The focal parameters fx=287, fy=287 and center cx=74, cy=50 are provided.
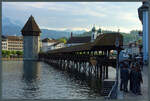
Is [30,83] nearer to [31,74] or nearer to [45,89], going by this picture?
[45,89]

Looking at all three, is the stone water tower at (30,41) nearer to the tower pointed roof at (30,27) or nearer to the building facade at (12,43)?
the tower pointed roof at (30,27)

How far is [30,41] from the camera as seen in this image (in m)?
73.5

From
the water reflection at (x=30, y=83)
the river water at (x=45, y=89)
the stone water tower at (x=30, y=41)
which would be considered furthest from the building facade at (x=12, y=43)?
the river water at (x=45, y=89)

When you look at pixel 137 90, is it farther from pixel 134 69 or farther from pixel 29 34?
pixel 29 34

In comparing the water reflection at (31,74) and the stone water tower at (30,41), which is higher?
the stone water tower at (30,41)

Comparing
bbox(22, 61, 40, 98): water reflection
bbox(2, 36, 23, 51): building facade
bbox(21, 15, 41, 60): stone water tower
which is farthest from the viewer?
bbox(2, 36, 23, 51): building facade

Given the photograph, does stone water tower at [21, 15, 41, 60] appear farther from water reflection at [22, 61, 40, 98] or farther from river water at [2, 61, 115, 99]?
river water at [2, 61, 115, 99]

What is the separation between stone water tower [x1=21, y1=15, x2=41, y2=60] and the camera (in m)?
73.4

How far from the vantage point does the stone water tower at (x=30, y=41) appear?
241 ft

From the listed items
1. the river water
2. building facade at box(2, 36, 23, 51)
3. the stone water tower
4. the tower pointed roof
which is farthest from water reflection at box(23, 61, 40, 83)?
building facade at box(2, 36, 23, 51)

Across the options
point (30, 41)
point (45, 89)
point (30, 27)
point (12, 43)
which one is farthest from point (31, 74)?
point (12, 43)

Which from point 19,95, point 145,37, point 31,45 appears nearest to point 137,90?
point 19,95

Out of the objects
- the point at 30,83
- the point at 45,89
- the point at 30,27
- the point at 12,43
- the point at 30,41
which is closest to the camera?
the point at 45,89

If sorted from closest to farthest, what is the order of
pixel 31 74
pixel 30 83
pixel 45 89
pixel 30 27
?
pixel 45 89, pixel 30 83, pixel 31 74, pixel 30 27
